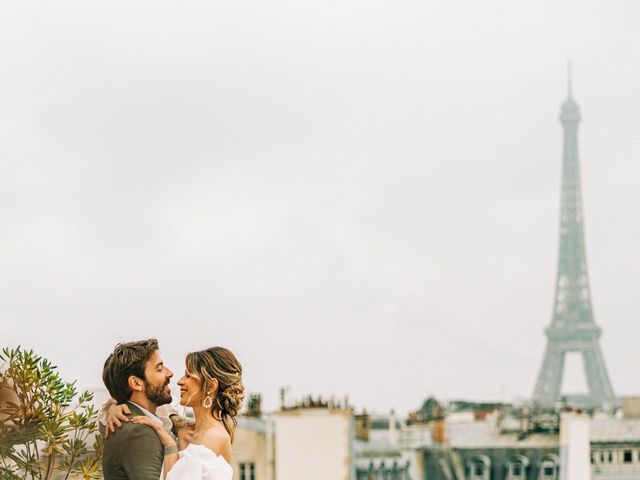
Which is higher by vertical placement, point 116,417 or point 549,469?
point 549,469

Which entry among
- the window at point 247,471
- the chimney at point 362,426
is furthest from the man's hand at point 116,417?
the chimney at point 362,426

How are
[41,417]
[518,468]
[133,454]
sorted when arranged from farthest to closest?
[518,468], [41,417], [133,454]

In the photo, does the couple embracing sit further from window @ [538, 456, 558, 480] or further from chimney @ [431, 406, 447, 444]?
chimney @ [431, 406, 447, 444]

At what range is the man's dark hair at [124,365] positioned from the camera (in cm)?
578

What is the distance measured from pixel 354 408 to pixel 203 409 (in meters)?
37.1

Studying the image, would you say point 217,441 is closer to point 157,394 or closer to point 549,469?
point 157,394

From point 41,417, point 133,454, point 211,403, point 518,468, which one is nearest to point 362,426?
point 518,468

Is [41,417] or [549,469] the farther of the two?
[549,469]

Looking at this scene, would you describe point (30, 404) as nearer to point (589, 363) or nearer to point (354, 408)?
point (354, 408)

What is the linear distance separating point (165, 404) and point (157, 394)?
0.16m

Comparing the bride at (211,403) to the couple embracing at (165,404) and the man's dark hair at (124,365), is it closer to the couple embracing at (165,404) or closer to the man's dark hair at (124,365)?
the couple embracing at (165,404)

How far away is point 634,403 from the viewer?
62438 mm

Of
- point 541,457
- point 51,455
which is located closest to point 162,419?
point 51,455

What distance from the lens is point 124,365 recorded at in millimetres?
5785
